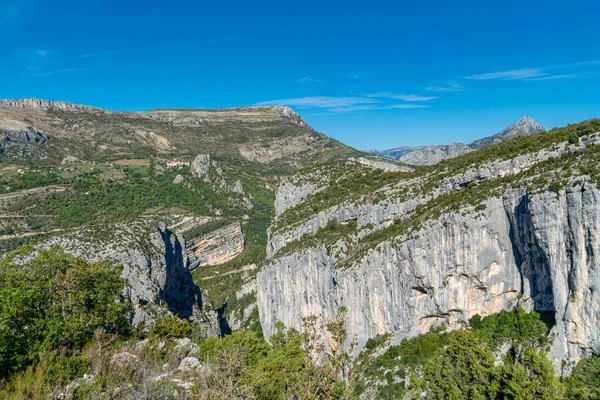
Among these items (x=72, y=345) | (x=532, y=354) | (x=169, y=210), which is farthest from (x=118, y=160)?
(x=532, y=354)

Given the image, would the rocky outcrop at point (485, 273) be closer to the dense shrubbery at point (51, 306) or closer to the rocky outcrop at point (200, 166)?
the dense shrubbery at point (51, 306)

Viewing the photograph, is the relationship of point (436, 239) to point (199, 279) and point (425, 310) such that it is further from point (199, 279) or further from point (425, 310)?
point (199, 279)

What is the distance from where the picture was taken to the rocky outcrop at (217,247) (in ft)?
275

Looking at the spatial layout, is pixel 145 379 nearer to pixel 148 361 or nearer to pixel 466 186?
pixel 148 361

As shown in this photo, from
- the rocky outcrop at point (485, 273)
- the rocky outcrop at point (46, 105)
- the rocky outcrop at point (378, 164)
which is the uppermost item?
the rocky outcrop at point (46, 105)

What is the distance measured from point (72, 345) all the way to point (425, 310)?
28.4 m

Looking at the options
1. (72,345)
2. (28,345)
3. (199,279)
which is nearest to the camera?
(28,345)

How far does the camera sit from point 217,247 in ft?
284

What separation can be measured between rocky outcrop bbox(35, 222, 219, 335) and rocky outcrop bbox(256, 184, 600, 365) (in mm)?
18985

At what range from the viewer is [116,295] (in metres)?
18.4

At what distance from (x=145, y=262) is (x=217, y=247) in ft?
137

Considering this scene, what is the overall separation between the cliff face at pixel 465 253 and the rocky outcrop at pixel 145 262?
637 inches

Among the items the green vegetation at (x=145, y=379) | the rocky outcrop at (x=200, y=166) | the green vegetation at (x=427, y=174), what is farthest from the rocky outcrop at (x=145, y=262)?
the rocky outcrop at (x=200, y=166)

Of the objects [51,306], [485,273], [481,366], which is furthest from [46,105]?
[481,366]
